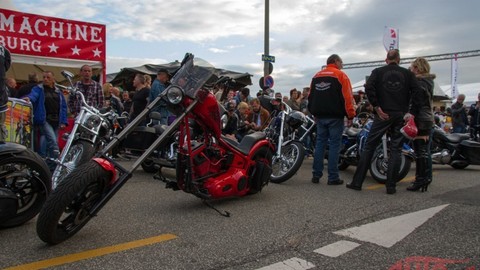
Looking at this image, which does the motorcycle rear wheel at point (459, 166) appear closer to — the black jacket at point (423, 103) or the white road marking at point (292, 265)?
the black jacket at point (423, 103)

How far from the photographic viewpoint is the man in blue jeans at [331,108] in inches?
235

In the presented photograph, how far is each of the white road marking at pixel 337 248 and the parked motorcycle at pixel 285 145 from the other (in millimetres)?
2725

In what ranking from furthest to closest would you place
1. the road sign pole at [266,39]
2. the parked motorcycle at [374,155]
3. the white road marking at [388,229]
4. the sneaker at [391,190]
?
1. the road sign pole at [266,39]
2. the parked motorcycle at [374,155]
3. the sneaker at [391,190]
4. the white road marking at [388,229]

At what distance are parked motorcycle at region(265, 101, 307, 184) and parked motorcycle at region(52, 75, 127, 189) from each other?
96.9 inches

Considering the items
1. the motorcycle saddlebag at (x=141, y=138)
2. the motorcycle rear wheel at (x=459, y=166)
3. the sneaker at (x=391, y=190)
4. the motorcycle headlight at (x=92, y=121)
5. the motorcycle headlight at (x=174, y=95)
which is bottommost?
the sneaker at (x=391, y=190)

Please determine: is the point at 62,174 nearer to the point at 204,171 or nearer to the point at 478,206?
the point at 204,171

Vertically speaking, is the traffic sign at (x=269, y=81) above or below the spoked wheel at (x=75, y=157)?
above

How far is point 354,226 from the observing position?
396 cm

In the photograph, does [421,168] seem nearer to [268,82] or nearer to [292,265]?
[292,265]

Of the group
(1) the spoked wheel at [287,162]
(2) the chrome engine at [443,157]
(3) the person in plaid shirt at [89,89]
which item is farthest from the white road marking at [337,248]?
(2) the chrome engine at [443,157]

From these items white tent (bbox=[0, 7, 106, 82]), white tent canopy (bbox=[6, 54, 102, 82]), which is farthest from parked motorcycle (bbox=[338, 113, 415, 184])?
white tent canopy (bbox=[6, 54, 102, 82])

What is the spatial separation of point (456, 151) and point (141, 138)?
20.0 ft

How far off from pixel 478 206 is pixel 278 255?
9.62ft

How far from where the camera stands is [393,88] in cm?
563
